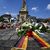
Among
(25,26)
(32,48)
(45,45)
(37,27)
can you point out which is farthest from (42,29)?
(32,48)

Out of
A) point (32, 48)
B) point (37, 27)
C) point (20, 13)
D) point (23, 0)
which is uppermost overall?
point (23, 0)

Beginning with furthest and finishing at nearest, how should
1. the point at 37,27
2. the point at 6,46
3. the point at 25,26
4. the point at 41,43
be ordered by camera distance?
1. the point at 37,27
2. the point at 25,26
3. the point at 41,43
4. the point at 6,46

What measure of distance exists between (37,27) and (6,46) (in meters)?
2.49

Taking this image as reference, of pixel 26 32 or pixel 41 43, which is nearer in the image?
pixel 41 43

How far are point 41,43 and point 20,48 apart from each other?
799 millimetres

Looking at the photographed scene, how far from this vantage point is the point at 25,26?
6.73 meters

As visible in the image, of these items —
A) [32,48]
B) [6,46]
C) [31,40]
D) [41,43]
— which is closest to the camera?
[32,48]

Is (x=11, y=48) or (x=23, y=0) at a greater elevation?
(x=23, y=0)

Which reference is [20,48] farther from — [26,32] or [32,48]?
[26,32]

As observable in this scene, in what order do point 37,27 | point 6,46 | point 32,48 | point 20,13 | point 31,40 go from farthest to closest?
point 20,13
point 37,27
point 31,40
point 6,46
point 32,48

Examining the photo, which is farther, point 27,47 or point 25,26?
point 25,26

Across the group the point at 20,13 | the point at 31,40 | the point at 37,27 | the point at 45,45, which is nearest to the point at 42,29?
the point at 37,27

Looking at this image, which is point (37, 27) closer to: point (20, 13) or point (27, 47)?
point (27, 47)

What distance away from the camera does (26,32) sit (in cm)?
620
